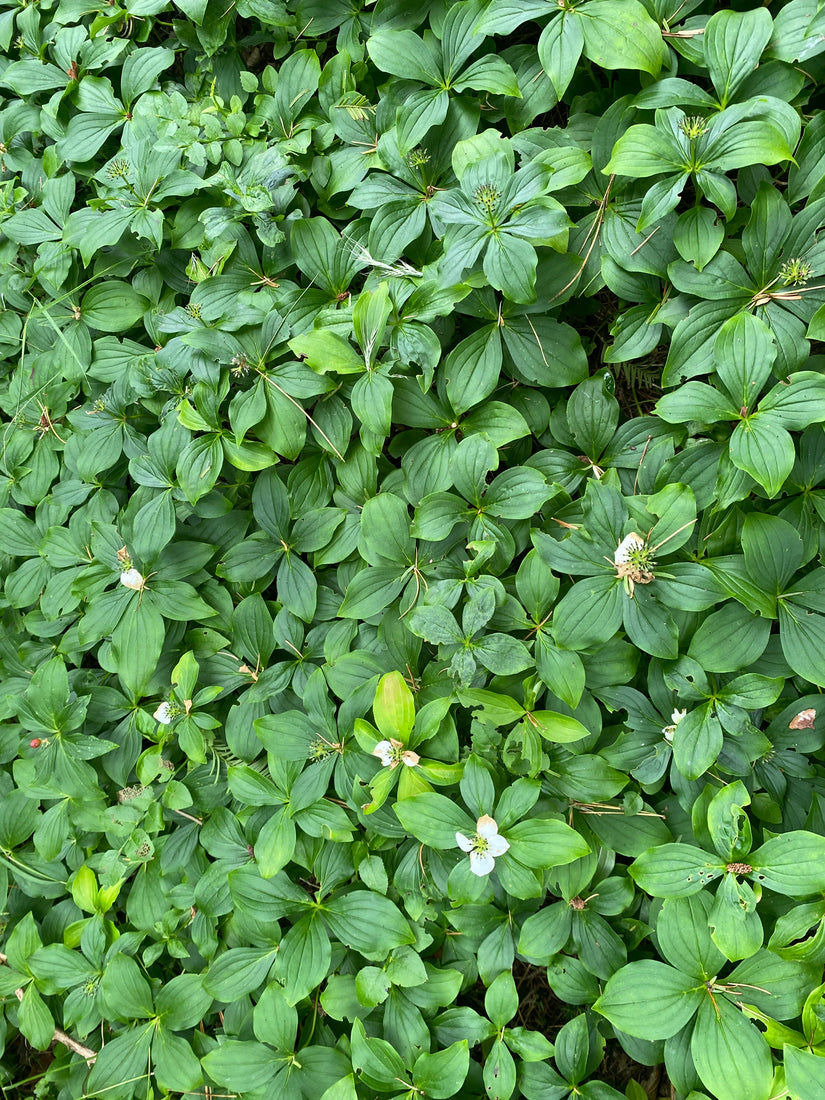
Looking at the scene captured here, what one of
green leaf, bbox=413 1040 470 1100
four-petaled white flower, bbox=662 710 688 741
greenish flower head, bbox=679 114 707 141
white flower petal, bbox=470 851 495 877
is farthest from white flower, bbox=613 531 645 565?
green leaf, bbox=413 1040 470 1100

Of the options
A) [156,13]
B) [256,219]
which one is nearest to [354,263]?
[256,219]

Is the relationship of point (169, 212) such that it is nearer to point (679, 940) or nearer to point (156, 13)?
point (156, 13)

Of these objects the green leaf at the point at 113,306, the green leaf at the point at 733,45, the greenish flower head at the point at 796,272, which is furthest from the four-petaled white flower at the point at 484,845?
the green leaf at the point at 113,306

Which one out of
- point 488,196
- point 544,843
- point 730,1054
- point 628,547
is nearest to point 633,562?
point 628,547

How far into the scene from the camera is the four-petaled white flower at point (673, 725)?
1.39 metres

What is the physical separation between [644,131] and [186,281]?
121 centimetres

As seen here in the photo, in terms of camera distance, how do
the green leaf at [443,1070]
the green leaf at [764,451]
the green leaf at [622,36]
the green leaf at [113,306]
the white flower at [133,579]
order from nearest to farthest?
the green leaf at [764,451] < the green leaf at [622,36] < the green leaf at [443,1070] < the white flower at [133,579] < the green leaf at [113,306]

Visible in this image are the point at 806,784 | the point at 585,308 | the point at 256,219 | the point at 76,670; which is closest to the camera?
the point at 806,784

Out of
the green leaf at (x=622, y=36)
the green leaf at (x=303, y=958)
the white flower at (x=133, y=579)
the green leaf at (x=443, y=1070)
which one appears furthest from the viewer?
the white flower at (x=133, y=579)

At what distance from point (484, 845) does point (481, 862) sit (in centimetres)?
3

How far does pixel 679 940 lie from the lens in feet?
4.45

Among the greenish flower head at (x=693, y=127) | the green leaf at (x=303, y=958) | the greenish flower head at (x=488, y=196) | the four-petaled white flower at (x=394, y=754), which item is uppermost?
the greenish flower head at (x=693, y=127)

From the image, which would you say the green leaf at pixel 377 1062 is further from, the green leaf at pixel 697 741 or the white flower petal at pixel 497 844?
the green leaf at pixel 697 741

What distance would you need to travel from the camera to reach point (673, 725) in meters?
1.43
